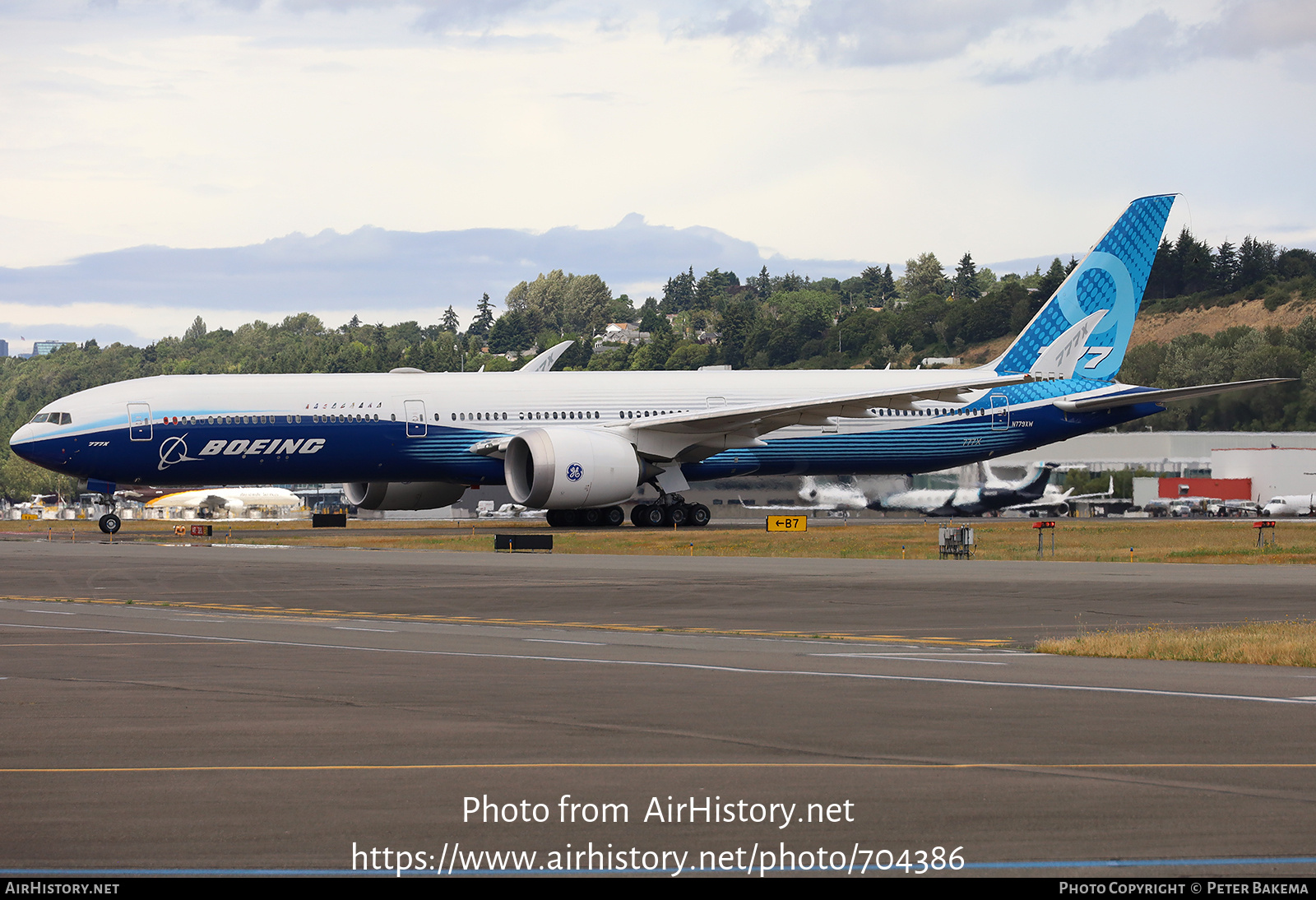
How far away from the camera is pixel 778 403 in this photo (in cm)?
4156

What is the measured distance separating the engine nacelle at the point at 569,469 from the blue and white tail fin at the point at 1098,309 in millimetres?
15406

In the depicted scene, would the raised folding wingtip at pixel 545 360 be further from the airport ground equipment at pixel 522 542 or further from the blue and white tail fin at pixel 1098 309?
the airport ground equipment at pixel 522 542

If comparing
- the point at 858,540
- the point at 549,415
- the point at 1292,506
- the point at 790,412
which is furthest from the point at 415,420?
the point at 1292,506

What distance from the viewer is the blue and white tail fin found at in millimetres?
49031

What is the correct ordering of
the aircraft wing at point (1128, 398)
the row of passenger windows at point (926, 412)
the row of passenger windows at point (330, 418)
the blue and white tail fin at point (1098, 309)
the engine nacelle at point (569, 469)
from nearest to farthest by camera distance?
the engine nacelle at point (569, 469)
the row of passenger windows at point (330, 418)
the aircraft wing at point (1128, 398)
the row of passenger windows at point (926, 412)
the blue and white tail fin at point (1098, 309)

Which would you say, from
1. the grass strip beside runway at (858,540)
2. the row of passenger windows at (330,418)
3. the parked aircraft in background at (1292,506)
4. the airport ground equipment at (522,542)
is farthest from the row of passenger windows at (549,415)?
the parked aircraft in background at (1292,506)

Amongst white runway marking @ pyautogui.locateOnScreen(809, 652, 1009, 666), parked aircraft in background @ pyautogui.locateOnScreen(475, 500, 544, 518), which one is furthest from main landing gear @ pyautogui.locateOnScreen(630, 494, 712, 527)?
parked aircraft in background @ pyautogui.locateOnScreen(475, 500, 544, 518)

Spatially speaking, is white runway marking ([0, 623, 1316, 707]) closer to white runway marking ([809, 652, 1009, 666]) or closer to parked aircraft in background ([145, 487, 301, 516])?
white runway marking ([809, 652, 1009, 666])

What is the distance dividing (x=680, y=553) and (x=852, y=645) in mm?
17970

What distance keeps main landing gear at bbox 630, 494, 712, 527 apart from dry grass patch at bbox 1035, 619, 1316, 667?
27.8 m

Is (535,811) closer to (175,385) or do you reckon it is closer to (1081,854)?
(1081,854)

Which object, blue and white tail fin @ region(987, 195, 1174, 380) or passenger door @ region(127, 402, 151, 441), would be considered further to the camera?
blue and white tail fin @ region(987, 195, 1174, 380)

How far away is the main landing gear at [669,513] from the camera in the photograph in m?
43.9

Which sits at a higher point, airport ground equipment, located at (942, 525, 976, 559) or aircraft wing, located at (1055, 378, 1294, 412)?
aircraft wing, located at (1055, 378, 1294, 412)
